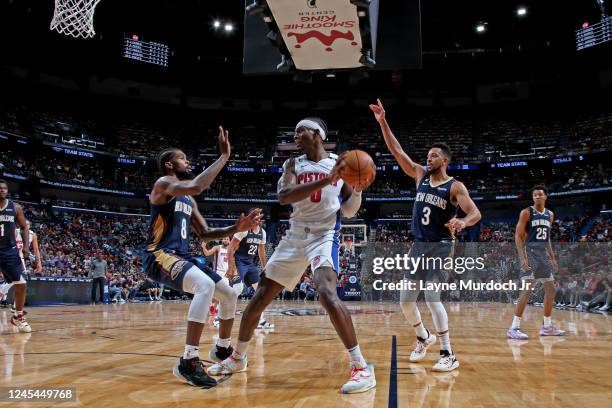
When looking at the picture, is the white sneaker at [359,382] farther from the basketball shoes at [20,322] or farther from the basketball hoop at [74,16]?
the basketball hoop at [74,16]

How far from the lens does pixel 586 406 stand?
11.0 ft

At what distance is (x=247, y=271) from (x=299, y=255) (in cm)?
550

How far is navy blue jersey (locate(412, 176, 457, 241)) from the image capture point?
18.1 ft

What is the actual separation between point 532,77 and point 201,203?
A: 24913 mm

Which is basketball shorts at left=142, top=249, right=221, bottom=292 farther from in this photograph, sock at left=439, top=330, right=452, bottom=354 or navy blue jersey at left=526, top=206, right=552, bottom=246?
navy blue jersey at left=526, top=206, right=552, bottom=246

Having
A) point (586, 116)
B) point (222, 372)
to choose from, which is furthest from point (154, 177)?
point (222, 372)

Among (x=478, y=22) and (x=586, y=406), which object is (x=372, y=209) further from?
(x=586, y=406)

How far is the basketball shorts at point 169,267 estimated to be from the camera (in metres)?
4.33

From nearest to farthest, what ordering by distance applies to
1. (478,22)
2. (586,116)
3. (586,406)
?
(586,406) → (478,22) → (586,116)

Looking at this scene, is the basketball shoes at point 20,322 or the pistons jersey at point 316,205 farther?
the basketball shoes at point 20,322

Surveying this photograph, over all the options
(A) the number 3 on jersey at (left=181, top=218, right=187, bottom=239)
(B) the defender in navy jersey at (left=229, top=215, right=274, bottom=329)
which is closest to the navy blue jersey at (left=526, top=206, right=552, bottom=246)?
(B) the defender in navy jersey at (left=229, top=215, right=274, bottom=329)

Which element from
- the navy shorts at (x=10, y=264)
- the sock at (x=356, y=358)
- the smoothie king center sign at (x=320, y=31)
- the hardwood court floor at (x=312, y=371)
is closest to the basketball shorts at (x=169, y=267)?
the hardwood court floor at (x=312, y=371)

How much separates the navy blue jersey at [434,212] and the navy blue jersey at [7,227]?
665cm

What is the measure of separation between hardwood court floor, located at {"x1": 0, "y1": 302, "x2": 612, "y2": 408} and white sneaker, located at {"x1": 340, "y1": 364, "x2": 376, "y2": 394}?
0.24ft
